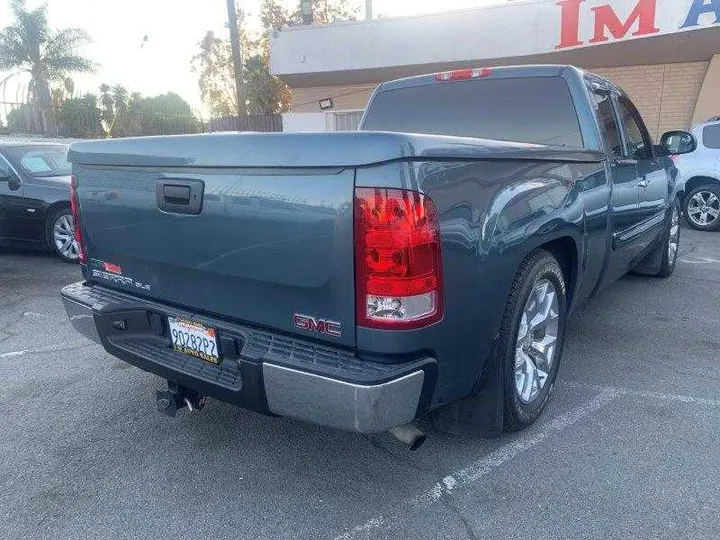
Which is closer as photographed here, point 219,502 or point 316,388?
point 316,388

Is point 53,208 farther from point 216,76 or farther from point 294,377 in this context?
point 216,76

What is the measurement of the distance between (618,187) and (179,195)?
279cm

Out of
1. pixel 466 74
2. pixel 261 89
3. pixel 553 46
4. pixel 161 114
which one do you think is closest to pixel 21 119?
pixel 161 114

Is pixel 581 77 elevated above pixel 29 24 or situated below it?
below

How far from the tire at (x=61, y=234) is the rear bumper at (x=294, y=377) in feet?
17.1

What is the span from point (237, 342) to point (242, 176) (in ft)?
→ 2.23

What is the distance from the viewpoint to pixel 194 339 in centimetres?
258

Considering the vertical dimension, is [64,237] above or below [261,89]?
below

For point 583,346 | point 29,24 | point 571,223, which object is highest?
point 29,24

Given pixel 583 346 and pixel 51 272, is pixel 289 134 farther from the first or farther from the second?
pixel 51 272

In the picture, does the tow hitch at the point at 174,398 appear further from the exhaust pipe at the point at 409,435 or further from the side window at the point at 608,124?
the side window at the point at 608,124

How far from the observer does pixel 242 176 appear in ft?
7.57

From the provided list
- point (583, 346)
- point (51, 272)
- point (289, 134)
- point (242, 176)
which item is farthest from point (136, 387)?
point (51, 272)

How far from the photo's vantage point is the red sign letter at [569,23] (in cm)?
1163
